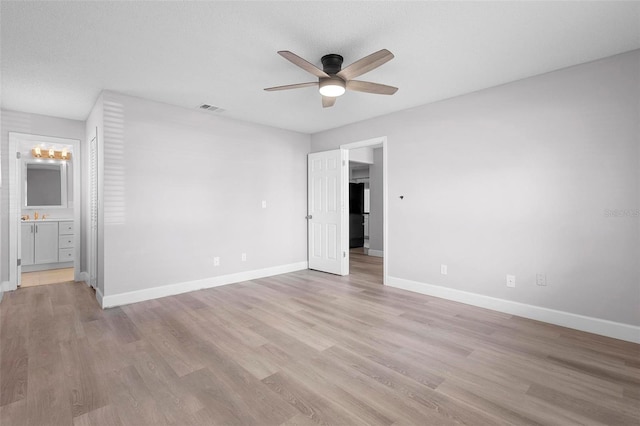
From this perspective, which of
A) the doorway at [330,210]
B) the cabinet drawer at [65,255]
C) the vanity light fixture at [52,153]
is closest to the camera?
the doorway at [330,210]

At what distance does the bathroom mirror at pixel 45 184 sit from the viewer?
18.9 feet

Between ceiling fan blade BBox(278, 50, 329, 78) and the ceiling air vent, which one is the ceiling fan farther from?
the ceiling air vent

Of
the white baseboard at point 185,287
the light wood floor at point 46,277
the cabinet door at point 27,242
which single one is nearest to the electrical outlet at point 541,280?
the white baseboard at point 185,287

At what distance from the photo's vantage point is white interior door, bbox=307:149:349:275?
520cm

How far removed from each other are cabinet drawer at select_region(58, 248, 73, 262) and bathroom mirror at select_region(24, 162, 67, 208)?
0.93 m

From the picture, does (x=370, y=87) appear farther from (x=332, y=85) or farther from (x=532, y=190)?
(x=532, y=190)

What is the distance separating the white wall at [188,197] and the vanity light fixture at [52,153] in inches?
133

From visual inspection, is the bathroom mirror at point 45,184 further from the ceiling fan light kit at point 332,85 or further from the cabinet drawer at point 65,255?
the ceiling fan light kit at point 332,85

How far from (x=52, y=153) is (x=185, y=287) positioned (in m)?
4.20

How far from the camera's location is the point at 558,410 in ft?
5.85

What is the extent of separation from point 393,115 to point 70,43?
3685mm

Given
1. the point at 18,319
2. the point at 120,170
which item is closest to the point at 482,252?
the point at 120,170

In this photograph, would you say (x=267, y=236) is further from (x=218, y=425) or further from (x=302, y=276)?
(x=218, y=425)

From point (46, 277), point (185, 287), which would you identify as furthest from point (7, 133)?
point (185, 287)
